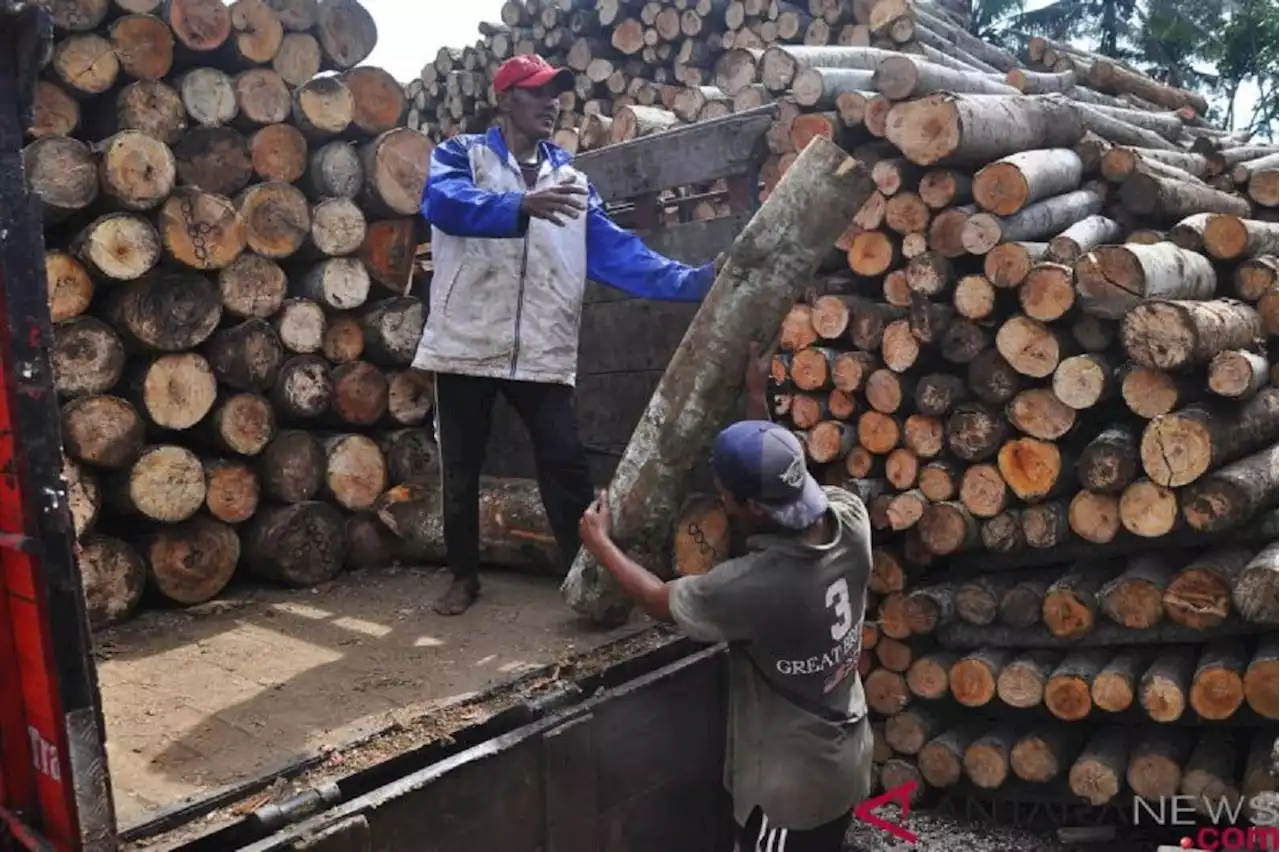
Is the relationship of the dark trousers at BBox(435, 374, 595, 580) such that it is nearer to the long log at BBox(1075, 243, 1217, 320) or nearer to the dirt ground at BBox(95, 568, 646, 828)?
the dirt ground at BBox(95, 568, 646, 828)

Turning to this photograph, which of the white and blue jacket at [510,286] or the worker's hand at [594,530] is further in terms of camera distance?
the white and blue jacket at [510,286]

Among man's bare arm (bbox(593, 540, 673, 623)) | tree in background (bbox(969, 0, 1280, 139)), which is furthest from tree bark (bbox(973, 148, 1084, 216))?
tree in background (bbox(969, 0, 1280, 139))

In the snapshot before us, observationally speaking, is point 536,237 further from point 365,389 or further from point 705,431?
point 365,389

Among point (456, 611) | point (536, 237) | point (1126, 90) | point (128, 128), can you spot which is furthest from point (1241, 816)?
point (1126, 90)

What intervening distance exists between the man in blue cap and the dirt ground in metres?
0.90

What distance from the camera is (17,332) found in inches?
80.4

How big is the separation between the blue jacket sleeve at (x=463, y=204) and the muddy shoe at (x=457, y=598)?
1.45 meters

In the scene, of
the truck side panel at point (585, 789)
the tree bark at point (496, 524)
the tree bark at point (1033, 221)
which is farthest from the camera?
the tree bark at point (496, 524)

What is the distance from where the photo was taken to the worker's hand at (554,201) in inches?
131

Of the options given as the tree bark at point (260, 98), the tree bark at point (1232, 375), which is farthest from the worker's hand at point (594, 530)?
the tree bark at point (260, 98)

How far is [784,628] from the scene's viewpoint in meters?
2.54

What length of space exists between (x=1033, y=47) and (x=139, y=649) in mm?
8786

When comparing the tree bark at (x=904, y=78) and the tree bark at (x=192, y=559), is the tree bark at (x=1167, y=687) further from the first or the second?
the tree bark at (x=192, y=559)

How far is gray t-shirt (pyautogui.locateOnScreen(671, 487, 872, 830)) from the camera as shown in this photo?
252 centimetres
